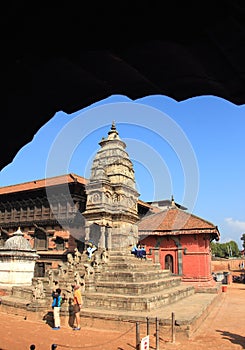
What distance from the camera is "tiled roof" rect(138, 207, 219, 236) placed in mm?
27641

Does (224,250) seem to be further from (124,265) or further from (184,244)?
(124,265)

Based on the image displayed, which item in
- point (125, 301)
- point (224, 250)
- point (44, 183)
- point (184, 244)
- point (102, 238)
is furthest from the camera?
point (224, 250)

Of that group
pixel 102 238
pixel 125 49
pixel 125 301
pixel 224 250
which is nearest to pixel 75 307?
pixel 125 301

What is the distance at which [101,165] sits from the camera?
2795cm

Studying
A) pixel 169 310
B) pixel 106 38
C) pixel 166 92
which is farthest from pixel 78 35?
pixel 169 310

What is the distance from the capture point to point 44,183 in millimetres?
32031

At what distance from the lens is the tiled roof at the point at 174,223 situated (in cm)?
2764

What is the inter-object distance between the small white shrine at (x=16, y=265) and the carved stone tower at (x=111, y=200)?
5.15 m

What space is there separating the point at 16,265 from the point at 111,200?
8.98 metres

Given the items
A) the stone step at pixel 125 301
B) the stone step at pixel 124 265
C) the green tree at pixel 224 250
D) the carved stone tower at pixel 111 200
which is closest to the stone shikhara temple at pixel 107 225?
the carved stone tower at pixel 111 200

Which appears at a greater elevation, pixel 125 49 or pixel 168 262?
pixel 125 49

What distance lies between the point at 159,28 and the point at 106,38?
13.8 inches

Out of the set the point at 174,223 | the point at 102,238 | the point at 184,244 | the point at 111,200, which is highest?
the point at 111,200

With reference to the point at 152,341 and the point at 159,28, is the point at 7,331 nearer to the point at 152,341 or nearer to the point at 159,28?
the point at 152,341
